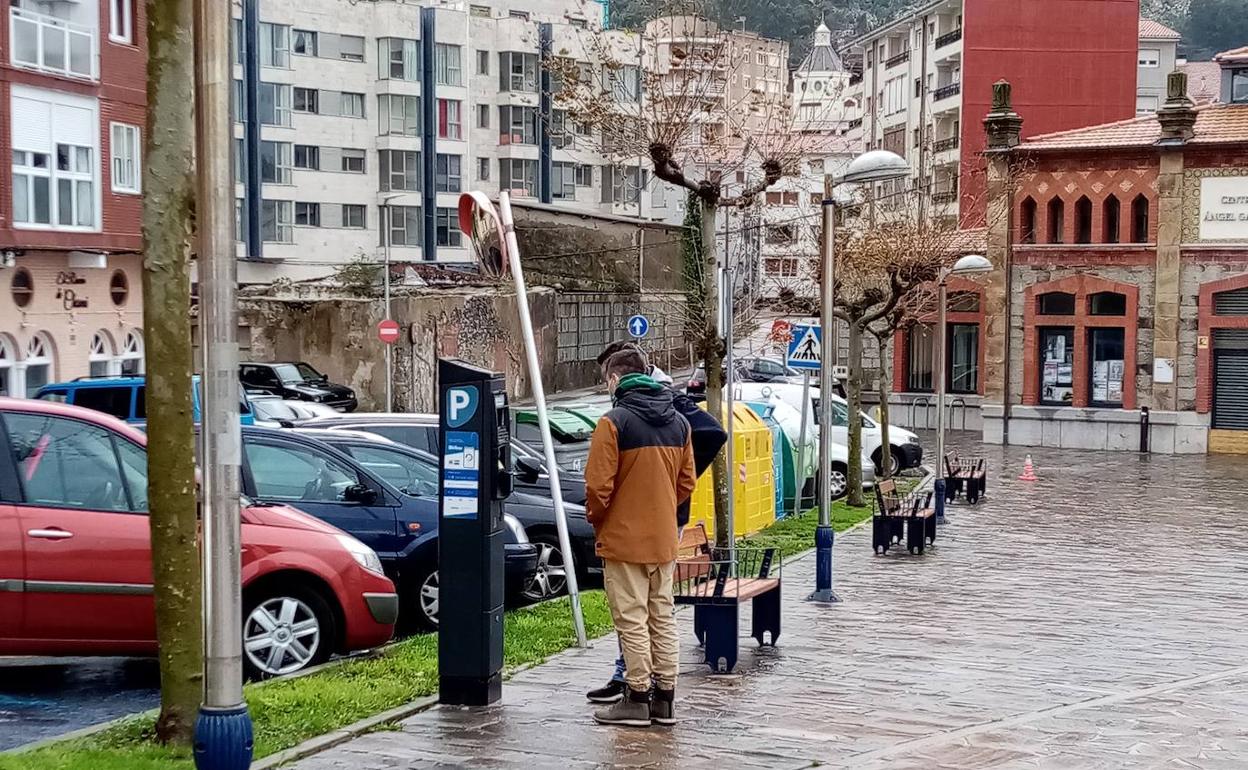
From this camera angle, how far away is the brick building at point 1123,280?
40.6 meters

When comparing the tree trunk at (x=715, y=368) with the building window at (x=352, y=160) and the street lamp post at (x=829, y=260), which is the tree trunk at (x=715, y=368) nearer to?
the street lamp post at (x=829, y=260)

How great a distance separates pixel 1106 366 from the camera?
42438mm

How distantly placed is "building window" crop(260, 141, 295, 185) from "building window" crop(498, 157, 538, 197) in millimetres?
10793

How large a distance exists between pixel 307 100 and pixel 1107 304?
33.7 m

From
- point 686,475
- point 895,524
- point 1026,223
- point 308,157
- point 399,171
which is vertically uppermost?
point 308,157

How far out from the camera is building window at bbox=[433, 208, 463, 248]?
66875mm

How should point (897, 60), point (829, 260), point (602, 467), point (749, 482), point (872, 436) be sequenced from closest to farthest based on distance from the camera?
point (602, 467), point (829, 260), point (749, 482), point (872, 436), point (897, 60)

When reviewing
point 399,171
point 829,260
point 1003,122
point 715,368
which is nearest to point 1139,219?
point 1003,122

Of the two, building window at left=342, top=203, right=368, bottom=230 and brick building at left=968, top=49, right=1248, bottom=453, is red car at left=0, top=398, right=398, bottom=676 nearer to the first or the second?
brick building at left=968, top=49, right=1248, bottom=453

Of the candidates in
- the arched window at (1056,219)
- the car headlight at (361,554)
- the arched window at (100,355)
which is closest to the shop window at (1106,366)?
the arched window at (1056,219)

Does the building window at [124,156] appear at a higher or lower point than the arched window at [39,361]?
higher

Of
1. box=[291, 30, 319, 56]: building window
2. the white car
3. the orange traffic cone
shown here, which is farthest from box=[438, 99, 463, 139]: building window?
the orange traffic cone

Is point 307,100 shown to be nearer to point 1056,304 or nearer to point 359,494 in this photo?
point 1056,304

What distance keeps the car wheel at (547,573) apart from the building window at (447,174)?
5293cm
